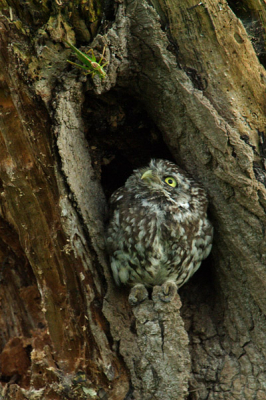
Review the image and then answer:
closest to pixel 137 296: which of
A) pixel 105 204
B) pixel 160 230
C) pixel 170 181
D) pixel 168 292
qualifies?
pixel 168 292

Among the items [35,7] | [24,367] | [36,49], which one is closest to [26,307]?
[24,367]

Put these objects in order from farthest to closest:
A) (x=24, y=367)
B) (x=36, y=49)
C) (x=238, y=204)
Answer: (x=24, y=367), (x=238, y=204), (x=36, y=49)

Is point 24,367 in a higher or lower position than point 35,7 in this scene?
lower

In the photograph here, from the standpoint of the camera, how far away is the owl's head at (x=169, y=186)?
3408 mm

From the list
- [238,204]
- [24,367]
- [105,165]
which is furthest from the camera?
[105,165]

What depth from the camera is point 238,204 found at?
3207 mm

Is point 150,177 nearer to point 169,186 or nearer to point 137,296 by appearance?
point 169,186

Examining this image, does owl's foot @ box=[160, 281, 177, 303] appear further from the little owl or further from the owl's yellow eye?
the owl's yellow eye

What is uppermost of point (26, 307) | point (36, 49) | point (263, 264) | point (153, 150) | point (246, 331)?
point (36, 49)

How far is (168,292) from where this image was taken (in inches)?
122

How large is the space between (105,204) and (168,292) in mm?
960

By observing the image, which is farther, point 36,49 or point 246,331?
point 246,331

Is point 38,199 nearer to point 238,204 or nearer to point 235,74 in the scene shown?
point 238,204

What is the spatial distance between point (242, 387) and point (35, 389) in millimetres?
1503
